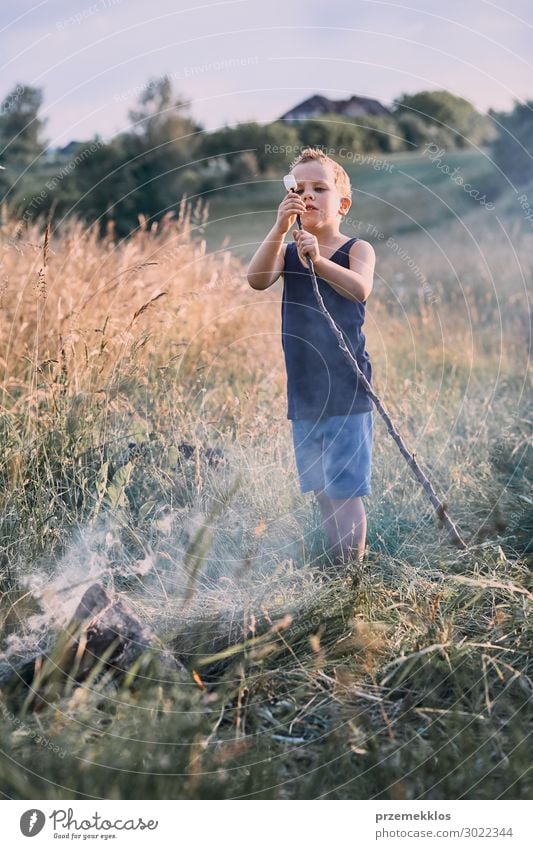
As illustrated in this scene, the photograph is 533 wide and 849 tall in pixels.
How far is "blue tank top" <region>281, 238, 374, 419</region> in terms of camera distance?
2812mm

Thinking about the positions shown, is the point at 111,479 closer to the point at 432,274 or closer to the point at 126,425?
the point at 126,425

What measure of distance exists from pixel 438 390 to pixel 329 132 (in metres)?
6.40

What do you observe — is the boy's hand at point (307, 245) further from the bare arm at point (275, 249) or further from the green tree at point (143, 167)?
the green tree at point (143, 167)

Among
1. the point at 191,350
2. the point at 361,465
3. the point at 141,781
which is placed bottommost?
the point at 141,781

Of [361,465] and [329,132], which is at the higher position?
[329,132]

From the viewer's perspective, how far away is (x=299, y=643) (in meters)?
2.47

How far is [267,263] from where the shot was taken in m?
2.77

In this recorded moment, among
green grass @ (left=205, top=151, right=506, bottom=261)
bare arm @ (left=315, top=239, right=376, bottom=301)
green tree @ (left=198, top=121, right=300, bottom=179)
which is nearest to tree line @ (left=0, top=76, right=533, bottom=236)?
green tree @ (left=198, top=121, right=300, bottom=179)

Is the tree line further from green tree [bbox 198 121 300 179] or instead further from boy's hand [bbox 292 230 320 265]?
boy's hand [bbox 292 230 320 265]

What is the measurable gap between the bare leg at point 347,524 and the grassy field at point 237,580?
0.35 feet

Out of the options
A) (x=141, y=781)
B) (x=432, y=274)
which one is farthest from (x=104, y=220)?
→ (x=141, y=781)

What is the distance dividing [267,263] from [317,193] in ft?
0.86

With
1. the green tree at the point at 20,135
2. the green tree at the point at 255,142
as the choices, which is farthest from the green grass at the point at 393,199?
the green tree at the point at 20,135

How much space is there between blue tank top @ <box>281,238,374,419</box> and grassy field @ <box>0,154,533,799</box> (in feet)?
1.49
